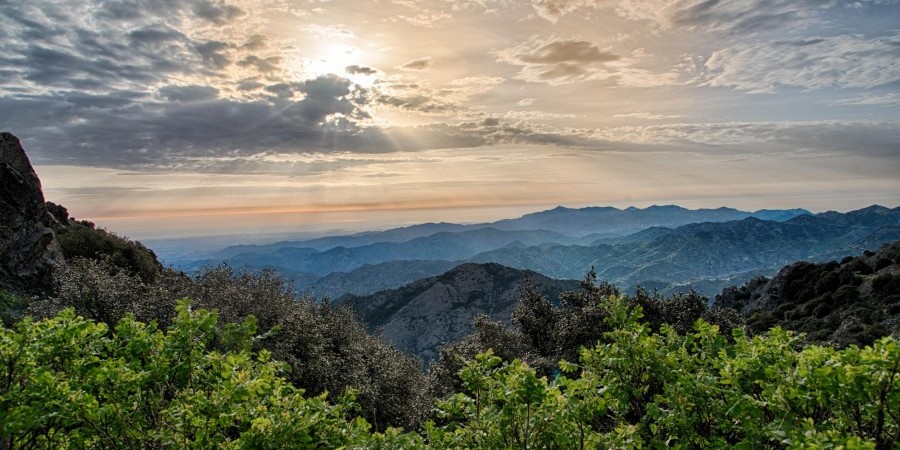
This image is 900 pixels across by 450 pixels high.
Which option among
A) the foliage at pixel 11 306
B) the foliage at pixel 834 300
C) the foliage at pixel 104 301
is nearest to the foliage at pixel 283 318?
the foliage at pixel 104 301

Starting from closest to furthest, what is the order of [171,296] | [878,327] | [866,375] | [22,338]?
1. [866,375]
2. [22,338]
3. [171,296]
4. [878,327]

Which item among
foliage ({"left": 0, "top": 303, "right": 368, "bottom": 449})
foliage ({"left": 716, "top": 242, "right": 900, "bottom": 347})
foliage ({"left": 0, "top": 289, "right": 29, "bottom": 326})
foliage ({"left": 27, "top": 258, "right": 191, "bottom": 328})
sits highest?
foliage ({"left": 0, "top": 303, "right": 368, "bottom": 449})

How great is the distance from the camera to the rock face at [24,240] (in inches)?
1983

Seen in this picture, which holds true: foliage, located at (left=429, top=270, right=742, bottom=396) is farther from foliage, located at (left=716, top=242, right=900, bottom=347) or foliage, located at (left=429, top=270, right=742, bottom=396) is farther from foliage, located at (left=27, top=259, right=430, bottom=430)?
foliage, located at (left=716, top=242, right=900, bottom=347)

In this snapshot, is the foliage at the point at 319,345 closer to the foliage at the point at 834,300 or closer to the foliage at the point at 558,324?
the foliage at the point at 558,324

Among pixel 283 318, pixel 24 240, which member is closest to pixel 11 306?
pixel 24 240

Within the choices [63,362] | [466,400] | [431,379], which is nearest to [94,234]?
[431,379]

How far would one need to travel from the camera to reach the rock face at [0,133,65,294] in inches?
1983

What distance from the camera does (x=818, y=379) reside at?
27.7 feet

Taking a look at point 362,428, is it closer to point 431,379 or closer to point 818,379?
point 818,379

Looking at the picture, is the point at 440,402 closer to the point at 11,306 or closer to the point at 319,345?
the point at 319,345

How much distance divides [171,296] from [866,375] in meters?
45.9

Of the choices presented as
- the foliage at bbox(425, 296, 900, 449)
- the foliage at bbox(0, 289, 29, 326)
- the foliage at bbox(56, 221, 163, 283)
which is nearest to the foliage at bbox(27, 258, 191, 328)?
the foliage at bbox(0, 289, 29, 326)

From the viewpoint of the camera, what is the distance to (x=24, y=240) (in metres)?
53.3
